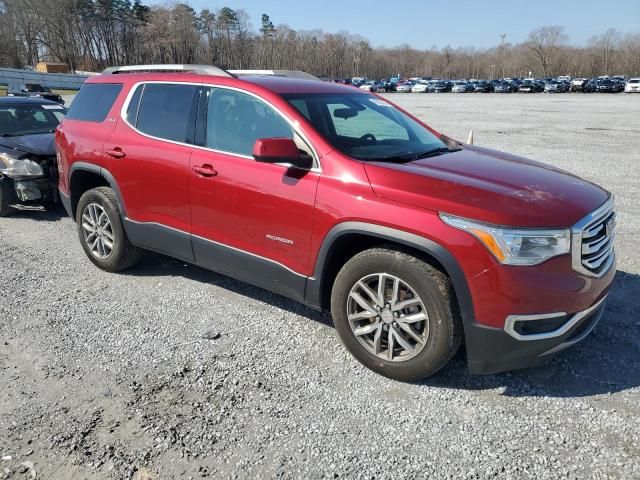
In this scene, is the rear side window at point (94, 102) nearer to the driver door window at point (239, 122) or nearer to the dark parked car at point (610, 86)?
the driver door window at point (239, 122)

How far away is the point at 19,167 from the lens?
6.95 m

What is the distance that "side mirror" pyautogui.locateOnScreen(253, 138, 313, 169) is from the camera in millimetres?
A: 3369

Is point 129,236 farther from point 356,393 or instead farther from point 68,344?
point 356,393

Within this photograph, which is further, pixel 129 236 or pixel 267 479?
pixel 129 236

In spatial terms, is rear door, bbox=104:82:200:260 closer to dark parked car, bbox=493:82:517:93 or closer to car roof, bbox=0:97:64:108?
car roof, bbox=0:97:64:108

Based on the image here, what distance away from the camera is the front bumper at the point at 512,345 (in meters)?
2.92

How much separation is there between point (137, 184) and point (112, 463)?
2.63 metres

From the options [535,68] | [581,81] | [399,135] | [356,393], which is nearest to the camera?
[356,393]

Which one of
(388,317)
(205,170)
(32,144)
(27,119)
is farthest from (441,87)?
(388,317)

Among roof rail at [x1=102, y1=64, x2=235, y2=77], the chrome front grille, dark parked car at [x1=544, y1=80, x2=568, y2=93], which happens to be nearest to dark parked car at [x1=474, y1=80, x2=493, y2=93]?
dark parked car at [x1=544, y1=80, x2=568, y2=93]

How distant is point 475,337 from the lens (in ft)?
9.72

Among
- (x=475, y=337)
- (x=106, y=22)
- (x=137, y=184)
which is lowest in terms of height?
(x=475, y=337)

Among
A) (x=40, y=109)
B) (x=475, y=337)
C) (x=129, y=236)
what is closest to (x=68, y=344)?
(x=129, y=236)

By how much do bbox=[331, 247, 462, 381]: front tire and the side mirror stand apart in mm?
765
